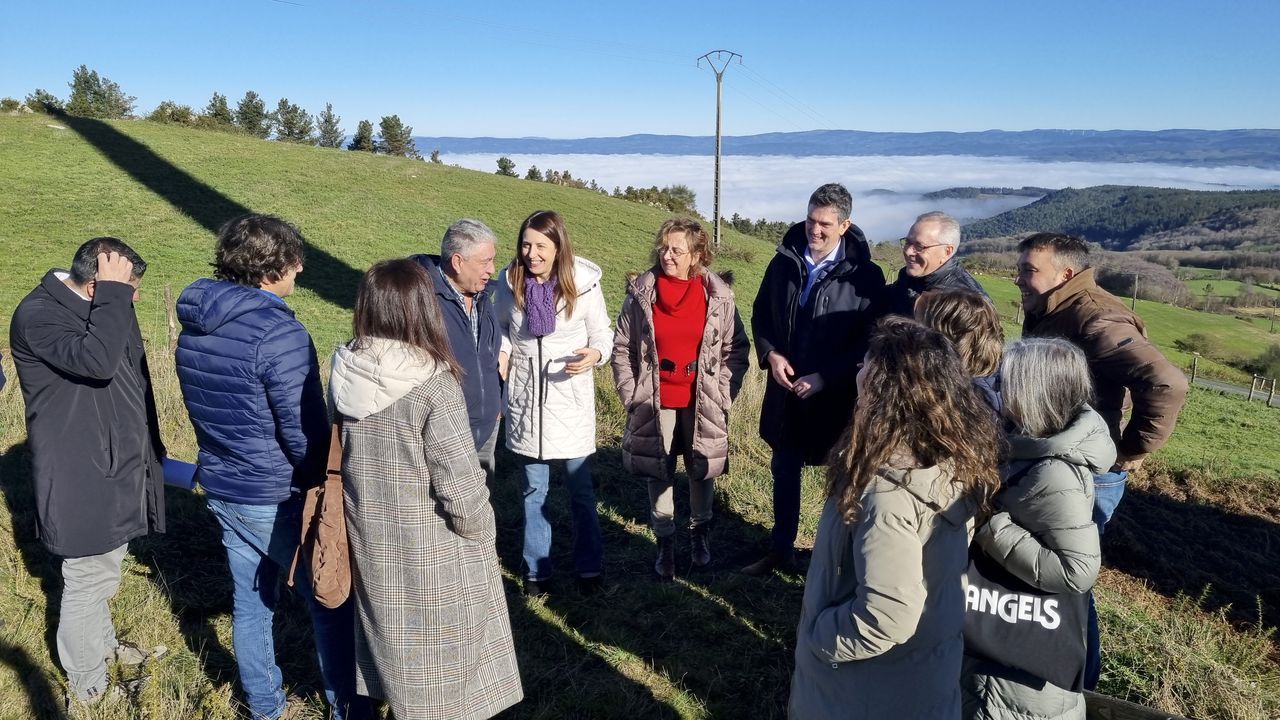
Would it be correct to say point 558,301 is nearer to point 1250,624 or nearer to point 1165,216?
point 1250,624

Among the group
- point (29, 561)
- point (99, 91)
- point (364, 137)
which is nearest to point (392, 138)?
point (364, 137)

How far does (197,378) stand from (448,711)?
1.35 m

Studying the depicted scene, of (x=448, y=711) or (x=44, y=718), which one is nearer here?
(x=448, y=711)

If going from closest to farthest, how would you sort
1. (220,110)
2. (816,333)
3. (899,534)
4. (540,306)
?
1. (899,534)
2. (540,306)
3. (816,333)
4. (220,110)

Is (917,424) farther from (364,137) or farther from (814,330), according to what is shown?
(364,137)

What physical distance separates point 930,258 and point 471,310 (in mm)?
2143

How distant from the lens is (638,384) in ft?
13.3

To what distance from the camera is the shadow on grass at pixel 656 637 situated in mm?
3234

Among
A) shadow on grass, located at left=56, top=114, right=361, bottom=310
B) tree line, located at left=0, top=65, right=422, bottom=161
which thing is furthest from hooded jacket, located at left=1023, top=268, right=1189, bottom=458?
tree line, located at left=0, top=65, right=422, bottom=161

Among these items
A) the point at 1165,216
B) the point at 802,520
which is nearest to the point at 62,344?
the point at 802,520

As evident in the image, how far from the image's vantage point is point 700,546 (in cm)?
439

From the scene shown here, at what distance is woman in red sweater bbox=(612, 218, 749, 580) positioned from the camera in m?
3.99

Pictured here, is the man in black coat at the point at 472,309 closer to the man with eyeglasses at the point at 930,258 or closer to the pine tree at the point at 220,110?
the man with eyeglasses at the point at 930,258

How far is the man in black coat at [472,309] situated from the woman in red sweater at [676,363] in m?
0.75
